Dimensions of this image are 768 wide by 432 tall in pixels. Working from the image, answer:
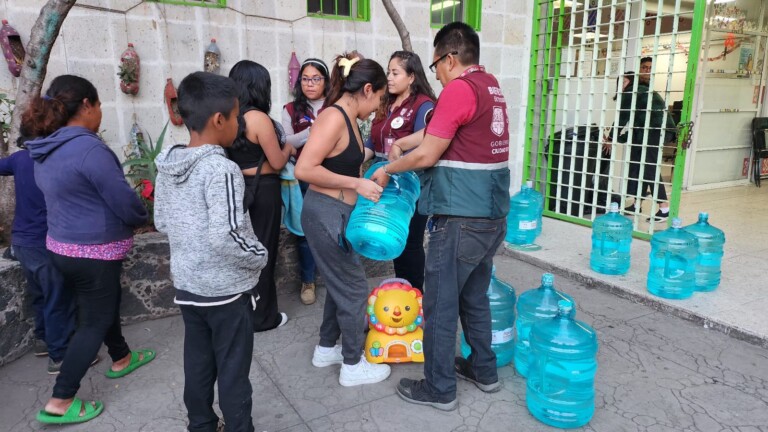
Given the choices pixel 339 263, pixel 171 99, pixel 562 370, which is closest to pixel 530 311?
pixel 562 370

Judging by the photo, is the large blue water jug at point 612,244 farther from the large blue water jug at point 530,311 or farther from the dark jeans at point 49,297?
the dark jeans at point 49,297

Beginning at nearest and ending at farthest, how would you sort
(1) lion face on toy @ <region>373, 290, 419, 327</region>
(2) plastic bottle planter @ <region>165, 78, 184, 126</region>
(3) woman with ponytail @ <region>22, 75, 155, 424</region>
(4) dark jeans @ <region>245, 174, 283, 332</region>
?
(3) woman with ponytail @ <region>22, 75, 155, 424</region> → (1) lion face on toy @ <region>373, 290, 419, 327</region> → (4) dark jeans @ <region>245, 174, 283, 332</region> → (2) plastic bottle planter @ <region>165, 78, 184, 126</region>

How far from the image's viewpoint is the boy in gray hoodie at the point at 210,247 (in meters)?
2.00

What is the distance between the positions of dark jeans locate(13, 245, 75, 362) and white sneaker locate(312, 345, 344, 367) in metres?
1.47

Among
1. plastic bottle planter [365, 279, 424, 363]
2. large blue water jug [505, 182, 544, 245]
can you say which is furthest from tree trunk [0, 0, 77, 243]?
large blue water jug [505, 182, 544, 245]

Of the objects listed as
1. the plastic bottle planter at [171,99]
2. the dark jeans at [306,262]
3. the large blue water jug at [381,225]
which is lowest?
the dark jeans at [306,262]

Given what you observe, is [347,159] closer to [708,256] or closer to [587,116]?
[708,256]

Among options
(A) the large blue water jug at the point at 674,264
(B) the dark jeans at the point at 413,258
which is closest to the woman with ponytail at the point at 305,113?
(B) the dark jeans at the point at 413,258

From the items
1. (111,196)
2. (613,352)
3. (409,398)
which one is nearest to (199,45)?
(111,196)

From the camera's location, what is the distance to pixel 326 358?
323cm

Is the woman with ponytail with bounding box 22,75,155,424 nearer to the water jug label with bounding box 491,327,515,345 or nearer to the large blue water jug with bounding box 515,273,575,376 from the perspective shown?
the water jug label with bounding box 491,327,515,345

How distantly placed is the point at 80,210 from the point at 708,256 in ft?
15.2

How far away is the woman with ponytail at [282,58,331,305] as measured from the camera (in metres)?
3.75

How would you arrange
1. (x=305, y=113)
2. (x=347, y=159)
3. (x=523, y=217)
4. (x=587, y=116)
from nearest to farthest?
(x=347, y=159), (x=305, y=113), (x=523, y=217), (x=587, y=116)
